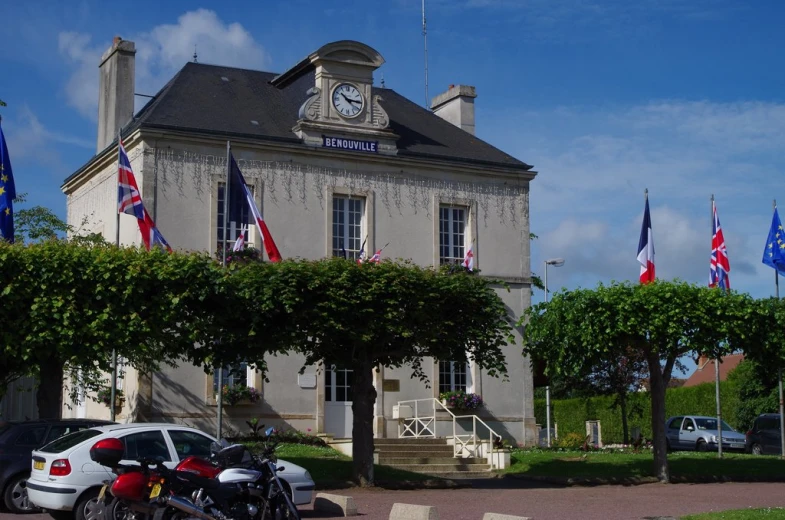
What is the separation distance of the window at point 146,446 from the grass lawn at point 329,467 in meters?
4.59

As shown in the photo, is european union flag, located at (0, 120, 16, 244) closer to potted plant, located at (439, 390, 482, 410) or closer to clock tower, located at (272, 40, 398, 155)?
clock tower, located at (272, 40, 398, 155)

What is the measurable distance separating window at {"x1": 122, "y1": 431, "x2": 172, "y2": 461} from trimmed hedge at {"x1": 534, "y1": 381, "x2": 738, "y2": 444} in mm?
25184

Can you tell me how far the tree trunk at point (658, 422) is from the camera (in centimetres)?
2228

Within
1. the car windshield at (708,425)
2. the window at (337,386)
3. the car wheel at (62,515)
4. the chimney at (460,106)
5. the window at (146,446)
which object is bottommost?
the car wheel at (62,515)

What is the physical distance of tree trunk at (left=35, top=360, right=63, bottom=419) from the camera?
64.5 ft

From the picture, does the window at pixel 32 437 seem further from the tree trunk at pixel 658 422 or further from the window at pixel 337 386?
the window at pixel 337 386

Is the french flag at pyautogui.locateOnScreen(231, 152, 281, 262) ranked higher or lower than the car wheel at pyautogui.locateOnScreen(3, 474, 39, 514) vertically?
higher

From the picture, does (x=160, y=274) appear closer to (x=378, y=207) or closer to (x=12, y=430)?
(x=12, y=430)

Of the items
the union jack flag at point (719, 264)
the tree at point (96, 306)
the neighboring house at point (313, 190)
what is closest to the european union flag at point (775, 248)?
the union jack flag at point (719, 264)

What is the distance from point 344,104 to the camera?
29.1 meters

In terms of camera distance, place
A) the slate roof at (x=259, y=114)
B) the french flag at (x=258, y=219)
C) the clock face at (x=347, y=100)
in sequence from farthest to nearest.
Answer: the clock face at (x=347, y=100) → the slate roof at (x=259, y=114) → the french flag at (x=258, y=219)

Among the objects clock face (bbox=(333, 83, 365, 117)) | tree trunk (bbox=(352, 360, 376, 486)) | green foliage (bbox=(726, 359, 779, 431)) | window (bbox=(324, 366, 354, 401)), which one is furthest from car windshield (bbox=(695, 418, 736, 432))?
tree trunk (bbox=(352, 360, 376, 486))

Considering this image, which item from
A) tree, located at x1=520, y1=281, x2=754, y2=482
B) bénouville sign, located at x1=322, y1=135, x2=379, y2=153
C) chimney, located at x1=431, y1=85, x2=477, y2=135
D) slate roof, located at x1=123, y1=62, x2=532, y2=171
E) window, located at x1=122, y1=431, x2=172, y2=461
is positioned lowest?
window, located at x1=122, y1=431, x2=172, y2=461

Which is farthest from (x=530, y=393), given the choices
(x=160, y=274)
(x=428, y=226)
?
(x=160, y=274)
